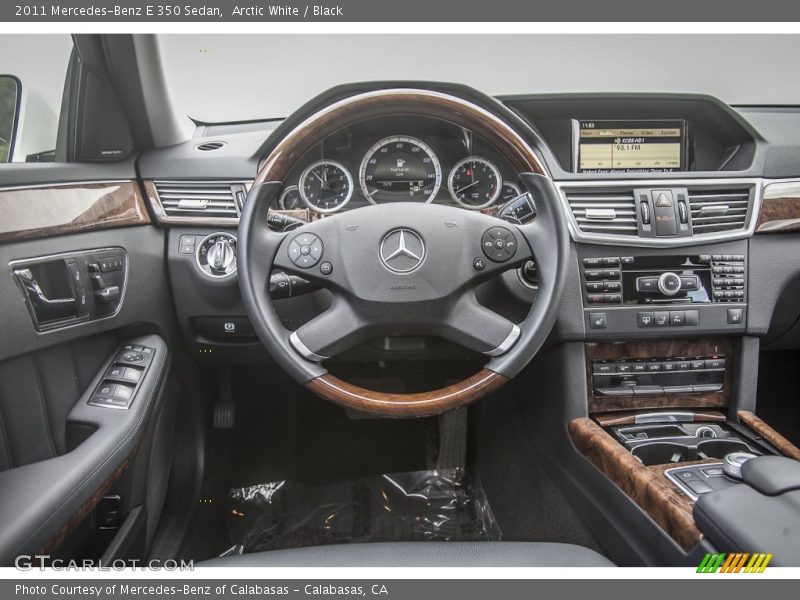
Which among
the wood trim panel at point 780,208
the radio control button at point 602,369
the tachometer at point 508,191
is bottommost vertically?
the radio control button at point 602,369

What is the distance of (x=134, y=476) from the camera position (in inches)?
59.3

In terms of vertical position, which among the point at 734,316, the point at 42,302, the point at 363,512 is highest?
the point at 42,302

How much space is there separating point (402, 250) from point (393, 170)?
42 centimetres

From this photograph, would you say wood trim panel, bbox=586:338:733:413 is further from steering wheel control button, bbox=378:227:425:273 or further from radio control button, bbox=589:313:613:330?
steering wheel control button, bbox=378:227:425:273

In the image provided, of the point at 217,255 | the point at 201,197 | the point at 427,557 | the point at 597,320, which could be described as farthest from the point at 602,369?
the point at 201,197

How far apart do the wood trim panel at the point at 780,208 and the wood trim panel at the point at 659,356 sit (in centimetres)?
35

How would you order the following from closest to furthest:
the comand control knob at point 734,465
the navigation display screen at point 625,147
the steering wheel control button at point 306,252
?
the comand control knob at point 734,465 < the steering wheel control button at point 306,252 < the navigation display screen at point 625,147

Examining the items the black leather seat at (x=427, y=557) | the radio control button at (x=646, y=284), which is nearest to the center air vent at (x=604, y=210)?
the radio control button at (x=646, y=284)

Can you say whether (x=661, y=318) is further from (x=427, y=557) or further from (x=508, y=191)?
(x=427, y=557)

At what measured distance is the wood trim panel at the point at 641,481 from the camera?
1.11m

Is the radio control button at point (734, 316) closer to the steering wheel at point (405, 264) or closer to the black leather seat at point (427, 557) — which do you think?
the steering wheel at point (405, 264)

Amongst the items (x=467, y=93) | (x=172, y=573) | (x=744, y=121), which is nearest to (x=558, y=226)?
(x=467, y=93)

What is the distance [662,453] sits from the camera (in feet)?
4.79

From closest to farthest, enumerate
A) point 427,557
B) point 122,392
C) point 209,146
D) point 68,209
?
point 427,557 → point 68,209 → point 122,392 → point 209,146
